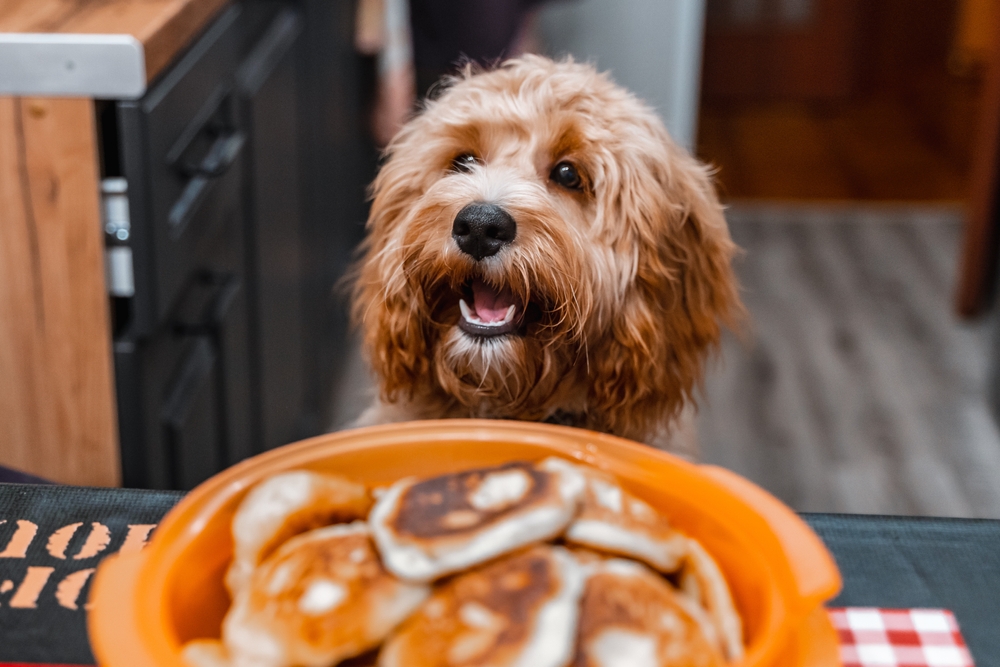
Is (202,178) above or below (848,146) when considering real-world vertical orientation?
above

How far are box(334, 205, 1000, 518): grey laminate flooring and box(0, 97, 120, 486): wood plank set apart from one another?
1108 mm

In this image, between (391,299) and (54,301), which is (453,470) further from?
(54,301)

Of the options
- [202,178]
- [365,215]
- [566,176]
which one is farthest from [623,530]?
[365,215]

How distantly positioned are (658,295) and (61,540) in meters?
0.66

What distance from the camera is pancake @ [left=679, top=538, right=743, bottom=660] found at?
0.50 metres

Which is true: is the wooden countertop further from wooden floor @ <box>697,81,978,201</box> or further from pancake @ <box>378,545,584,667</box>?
wooden floor @ <box>697,81,978,201</box>

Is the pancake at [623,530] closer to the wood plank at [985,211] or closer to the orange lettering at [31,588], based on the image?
the orange lettering at [31,588]

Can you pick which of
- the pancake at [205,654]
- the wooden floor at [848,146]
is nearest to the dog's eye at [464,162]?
the pancake at [205,654]

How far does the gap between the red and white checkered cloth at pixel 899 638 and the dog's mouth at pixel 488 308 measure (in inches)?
21.0

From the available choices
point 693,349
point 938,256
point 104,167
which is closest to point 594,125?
point 693,349

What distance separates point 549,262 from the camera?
1058 mm

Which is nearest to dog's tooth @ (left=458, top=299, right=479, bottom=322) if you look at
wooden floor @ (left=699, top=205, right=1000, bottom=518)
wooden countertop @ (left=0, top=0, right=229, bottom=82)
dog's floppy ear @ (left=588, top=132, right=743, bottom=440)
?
dog's floppy ear @ (left=588, top=132, right=743, bottom=440)

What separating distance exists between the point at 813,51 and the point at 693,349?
3.87 m

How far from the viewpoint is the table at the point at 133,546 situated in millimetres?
596
